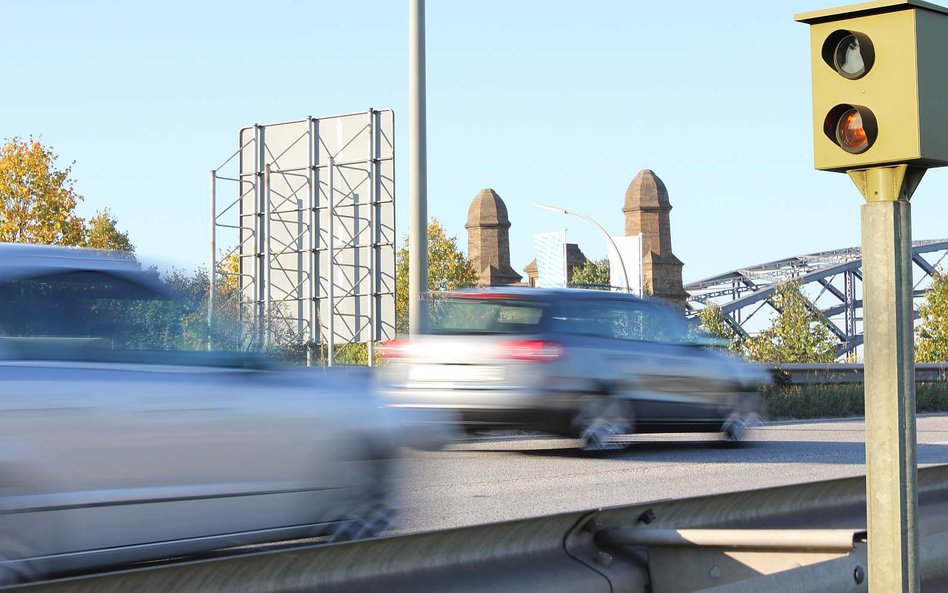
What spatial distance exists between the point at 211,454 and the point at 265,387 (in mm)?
524

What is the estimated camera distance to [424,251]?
15.8 metres

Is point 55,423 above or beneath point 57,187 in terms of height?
beneath

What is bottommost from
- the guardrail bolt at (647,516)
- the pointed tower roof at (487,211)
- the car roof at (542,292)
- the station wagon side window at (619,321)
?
the guardrail bolt at (647,516)

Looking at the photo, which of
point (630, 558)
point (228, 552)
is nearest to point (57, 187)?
point (228, 552)

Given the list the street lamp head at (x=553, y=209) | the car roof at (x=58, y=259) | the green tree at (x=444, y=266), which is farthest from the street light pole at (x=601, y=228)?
the car roof at (x=58, y=259)

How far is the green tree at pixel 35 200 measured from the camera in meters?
38.9

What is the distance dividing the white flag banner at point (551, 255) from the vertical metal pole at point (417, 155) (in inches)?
1465

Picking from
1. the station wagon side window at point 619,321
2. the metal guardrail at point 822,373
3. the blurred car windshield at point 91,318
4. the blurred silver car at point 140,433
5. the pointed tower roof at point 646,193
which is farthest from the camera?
the pointed tower roof at point 646,193

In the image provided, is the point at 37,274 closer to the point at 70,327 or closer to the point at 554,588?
the point at 70,327

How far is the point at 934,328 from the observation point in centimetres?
7306

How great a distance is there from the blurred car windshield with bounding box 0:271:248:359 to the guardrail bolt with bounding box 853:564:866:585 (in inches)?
136

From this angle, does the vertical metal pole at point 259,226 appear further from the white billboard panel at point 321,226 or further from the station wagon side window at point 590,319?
the station wagon side window at point 590,319

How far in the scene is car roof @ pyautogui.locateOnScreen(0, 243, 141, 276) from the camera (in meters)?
6.07

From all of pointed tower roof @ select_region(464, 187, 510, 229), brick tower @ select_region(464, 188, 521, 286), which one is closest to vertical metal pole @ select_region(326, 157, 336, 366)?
brick tower @ select_region(464, 188, 521, 286)
